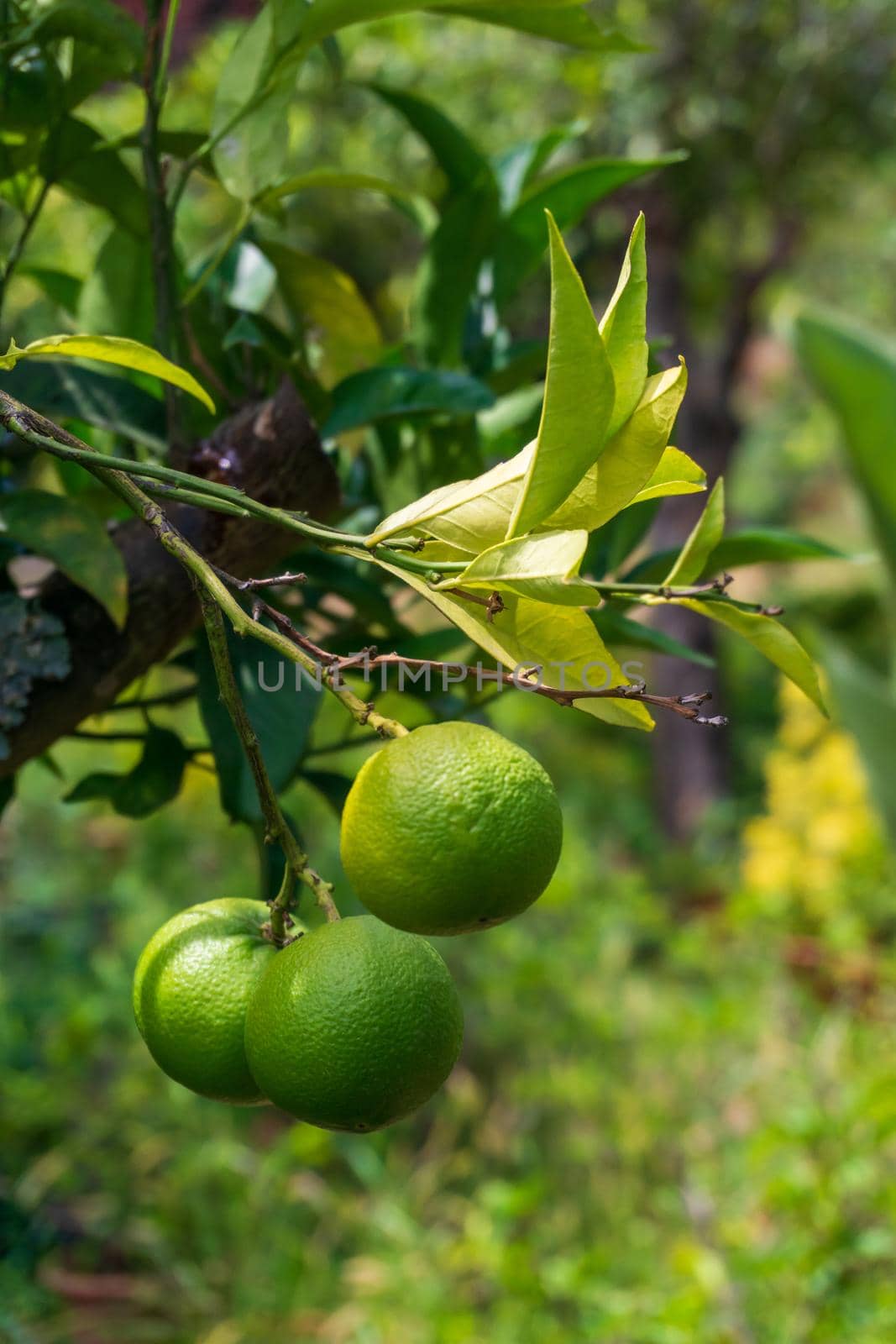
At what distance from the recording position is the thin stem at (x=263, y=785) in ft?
0.97

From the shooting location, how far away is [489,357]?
0.61 meters

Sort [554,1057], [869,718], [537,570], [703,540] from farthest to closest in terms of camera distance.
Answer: [554,1057] < [869,718] < [703,540] < [537,570]

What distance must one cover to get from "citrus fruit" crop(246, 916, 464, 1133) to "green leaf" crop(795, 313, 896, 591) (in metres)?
1.18

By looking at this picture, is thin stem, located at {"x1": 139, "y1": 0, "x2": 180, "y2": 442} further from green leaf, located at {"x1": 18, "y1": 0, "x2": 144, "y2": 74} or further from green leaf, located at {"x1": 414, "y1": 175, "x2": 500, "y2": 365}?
green leaf, located at {"x1": 414, "y1": 175, "x2": 500, "y2": 365}

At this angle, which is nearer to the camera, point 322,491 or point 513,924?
point 322,491

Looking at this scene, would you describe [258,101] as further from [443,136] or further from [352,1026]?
[352,1026]

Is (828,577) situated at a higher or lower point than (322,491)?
lower

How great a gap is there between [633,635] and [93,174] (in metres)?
0.33

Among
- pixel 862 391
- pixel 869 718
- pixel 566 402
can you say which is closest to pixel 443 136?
pixel 566 402

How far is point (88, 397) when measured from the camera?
19.8 inches

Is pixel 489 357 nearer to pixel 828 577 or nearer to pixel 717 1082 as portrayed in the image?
pixel 717 1082

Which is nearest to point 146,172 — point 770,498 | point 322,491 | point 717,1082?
point 322,491

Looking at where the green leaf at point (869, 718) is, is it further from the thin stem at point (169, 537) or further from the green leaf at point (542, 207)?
the thin stem at point (169, 537)

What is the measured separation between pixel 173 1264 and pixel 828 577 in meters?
5.50
